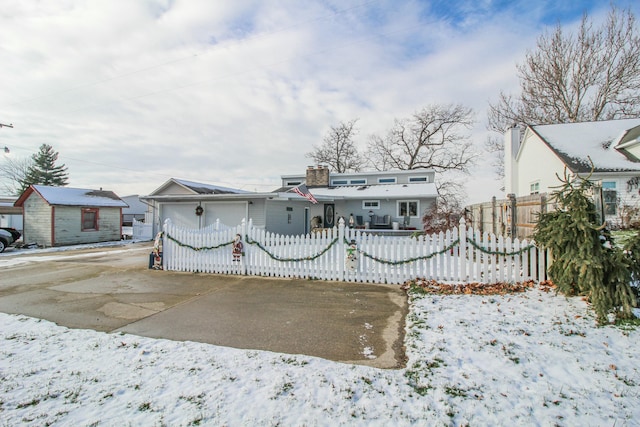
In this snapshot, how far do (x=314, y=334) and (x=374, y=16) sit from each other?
8782 mm

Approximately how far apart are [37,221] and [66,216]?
1354 millimetres

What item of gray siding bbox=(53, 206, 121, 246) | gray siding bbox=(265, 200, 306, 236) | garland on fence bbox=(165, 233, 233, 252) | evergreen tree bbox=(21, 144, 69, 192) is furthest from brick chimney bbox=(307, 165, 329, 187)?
evergreen tree bbox=(21, 144, 69, 192)

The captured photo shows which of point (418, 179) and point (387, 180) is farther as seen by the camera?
point (387, 180)

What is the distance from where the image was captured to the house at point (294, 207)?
16391mm

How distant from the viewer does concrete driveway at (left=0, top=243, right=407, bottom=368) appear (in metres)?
3.93

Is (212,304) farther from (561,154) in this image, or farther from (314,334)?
(561,154)

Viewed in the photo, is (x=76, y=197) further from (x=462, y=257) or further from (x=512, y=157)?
(x=512, y=157)

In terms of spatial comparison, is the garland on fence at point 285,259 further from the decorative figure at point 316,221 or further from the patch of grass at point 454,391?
the decorative figure at point 316,221

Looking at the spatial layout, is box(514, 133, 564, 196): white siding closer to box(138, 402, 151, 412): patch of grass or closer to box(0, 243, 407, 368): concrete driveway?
box(0, 243, 407, 368): concrete driveway

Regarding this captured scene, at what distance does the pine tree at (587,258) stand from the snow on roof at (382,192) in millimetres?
13642

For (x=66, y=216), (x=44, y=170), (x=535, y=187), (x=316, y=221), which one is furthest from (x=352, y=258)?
(x=44, y=170)

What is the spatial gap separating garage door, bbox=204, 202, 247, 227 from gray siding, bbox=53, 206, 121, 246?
6893 millimetres

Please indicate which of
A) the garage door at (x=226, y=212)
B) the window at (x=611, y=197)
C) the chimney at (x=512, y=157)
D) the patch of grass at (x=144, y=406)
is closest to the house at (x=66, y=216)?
the garage door at (x=226, y=212)

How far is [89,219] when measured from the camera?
18.6 meters
